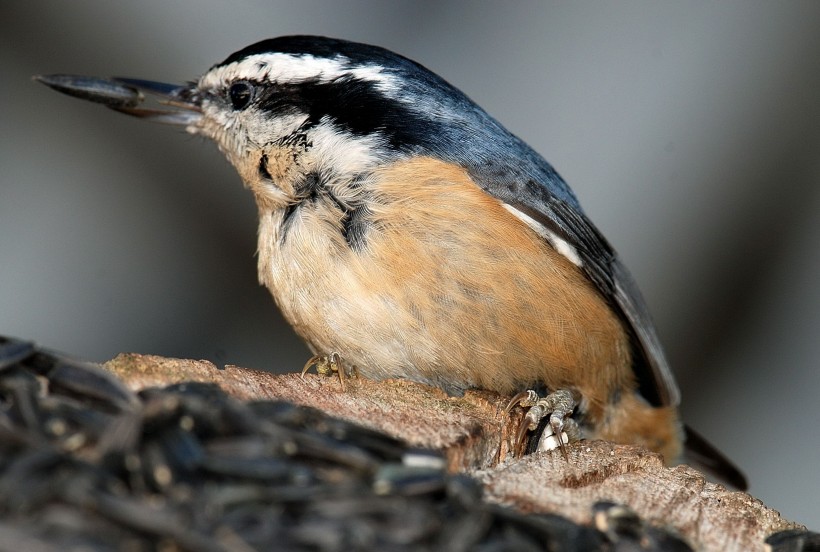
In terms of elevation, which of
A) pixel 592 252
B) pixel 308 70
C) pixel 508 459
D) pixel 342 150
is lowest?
pixel 508 459

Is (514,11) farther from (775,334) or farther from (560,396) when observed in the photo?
(560,396)

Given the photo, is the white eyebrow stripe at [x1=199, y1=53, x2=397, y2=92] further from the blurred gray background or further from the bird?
the blurred gray background

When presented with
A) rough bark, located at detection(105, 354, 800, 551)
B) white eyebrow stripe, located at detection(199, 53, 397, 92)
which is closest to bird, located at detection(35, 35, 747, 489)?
white eyebrow stripe, located at detection(199, 53, 397, 92)

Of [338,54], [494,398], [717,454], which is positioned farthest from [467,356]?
[717,454]

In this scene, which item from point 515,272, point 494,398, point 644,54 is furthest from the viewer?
point 644,54

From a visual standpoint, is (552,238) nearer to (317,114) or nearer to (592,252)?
(592,252)

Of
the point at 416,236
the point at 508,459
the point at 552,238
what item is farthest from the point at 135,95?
the point at 508,459
